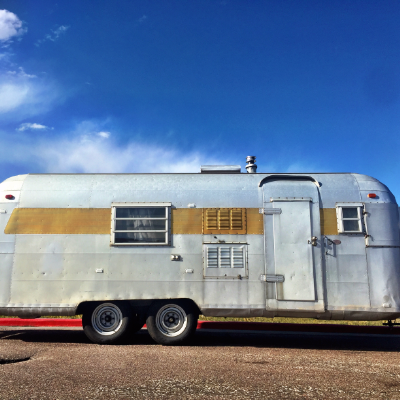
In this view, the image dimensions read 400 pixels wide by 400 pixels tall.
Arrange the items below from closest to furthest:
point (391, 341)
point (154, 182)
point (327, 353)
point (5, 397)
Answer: point (5, 397) < point (327, 353) < point (154, 182) < point (391, 341)

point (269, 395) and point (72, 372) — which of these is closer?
point (269, 395)

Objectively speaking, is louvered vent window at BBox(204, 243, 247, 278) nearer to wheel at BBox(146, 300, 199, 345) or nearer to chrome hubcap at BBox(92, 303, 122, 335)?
wheel at BBox(146, 300, 199, 345)

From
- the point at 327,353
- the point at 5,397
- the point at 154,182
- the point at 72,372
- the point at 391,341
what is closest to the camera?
the point at 5,397

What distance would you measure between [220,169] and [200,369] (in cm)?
432

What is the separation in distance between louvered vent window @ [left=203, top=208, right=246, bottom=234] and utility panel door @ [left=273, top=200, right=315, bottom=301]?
28.4 inches

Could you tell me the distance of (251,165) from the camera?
8711 millimetres

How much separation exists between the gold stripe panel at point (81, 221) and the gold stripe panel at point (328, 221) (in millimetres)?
1256

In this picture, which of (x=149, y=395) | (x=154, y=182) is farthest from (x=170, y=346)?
→ (x=154, y=182)

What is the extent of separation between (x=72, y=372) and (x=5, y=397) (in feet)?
3.83

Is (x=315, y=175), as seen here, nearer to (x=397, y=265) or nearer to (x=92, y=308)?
(x=397, y=265)

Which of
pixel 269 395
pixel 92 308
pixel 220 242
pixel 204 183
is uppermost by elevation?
pixel 204 183

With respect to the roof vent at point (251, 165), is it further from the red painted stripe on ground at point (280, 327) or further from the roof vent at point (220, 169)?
the red painted stripe on ground at point (280, 327)

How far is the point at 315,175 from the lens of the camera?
8.13 metres

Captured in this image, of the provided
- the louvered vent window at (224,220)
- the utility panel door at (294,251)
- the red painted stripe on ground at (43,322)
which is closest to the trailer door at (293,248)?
the utility panel door at (294,251)
